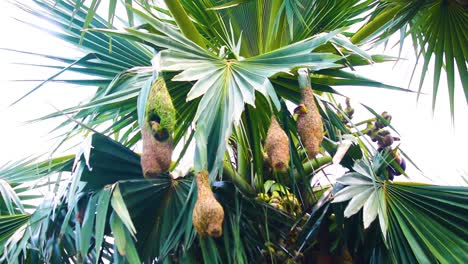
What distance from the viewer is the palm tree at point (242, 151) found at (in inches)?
98.7

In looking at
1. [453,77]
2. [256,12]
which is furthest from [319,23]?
[453,77]

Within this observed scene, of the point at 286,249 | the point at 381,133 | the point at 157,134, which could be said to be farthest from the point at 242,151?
the point at 157,134

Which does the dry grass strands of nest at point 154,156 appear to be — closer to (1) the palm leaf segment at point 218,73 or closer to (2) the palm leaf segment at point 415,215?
(1) the palm leaf segment at point 218,73

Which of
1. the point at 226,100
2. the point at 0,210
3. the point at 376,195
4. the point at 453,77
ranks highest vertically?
the point at 453,77

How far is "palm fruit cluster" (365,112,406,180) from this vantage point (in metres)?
3.15

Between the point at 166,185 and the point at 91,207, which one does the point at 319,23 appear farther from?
the point at 91,207

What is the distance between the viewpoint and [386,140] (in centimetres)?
322

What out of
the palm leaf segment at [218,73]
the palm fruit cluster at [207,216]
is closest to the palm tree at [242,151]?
the palm leaf segment at [218,73]

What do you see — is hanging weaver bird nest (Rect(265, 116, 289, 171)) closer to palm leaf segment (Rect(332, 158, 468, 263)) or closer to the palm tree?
the palm tree

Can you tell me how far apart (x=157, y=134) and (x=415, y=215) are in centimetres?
122

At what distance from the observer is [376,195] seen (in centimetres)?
275

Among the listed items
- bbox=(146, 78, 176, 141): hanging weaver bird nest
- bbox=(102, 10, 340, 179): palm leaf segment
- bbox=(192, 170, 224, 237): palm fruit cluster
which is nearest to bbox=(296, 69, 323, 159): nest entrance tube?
bbox=(102, 10, 340, 179): palm leaf segment

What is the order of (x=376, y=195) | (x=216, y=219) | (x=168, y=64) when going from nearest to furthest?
(x=216, y=219), (x=168, y=64), (x=376, y=195)

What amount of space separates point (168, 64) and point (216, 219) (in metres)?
0.68
